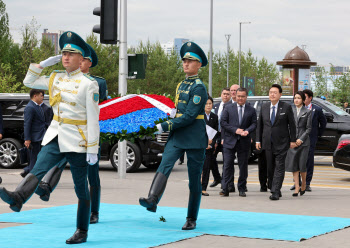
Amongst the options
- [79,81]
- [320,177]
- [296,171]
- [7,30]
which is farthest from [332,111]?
[7,30]

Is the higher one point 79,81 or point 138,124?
point 79,81

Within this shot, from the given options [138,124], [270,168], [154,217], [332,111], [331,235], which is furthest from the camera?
[332,111]

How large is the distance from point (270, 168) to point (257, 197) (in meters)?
0.60

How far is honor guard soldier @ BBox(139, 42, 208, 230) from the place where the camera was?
26.4 ft

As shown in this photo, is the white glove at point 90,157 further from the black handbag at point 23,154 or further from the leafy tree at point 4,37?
the leafy tree at point 4,37

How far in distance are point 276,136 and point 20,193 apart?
20.7 ft

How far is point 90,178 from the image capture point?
8.54 m

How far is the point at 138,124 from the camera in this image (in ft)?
28.6

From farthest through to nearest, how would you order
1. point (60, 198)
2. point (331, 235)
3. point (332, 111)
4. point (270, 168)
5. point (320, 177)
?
1. point (332, 111)
2. point (320, 177)
3. point (270, 168)
4. point (60, 198)
5. point (331, 235)

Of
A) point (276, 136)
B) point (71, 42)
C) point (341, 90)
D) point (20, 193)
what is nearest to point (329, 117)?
point (276, 136)

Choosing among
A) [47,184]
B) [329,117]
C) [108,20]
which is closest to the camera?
[47,184]

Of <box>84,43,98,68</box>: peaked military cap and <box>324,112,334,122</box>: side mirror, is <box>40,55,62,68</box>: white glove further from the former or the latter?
<box>324,112,334,122</box>: side mirror

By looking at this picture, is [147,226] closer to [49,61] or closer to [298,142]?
[49,61]

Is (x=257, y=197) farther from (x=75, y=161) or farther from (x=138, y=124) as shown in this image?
(x=75, y=161)
